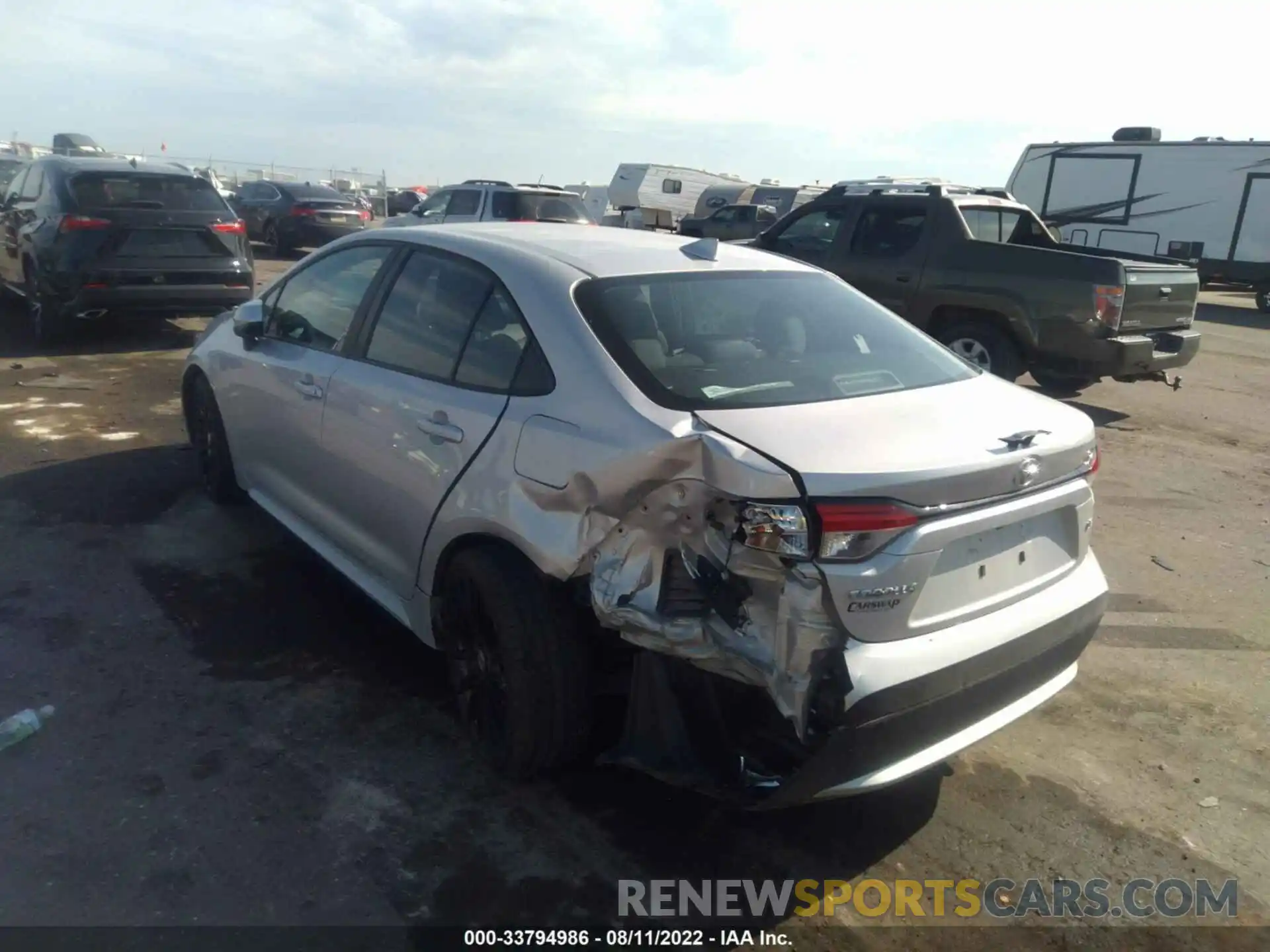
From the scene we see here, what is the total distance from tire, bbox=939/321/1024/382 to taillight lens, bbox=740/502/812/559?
6.54 m

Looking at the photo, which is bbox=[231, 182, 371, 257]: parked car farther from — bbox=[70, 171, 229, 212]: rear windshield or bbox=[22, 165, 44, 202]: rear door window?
bbox=[70, 171, 229, 212]: rear windshield

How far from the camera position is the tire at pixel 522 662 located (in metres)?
2.99

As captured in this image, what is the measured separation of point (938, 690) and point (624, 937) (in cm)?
105

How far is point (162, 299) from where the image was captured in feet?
30.7

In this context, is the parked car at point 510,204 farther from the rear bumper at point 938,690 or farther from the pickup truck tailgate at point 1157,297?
the rear bumper at point 938,690

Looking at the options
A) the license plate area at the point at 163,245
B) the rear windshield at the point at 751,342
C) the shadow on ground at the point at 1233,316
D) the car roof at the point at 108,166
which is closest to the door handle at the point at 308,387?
the rear windshield at the point at 751,342

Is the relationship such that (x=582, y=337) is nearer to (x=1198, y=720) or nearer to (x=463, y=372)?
(x=463, y=372)

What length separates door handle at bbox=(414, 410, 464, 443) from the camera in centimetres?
330

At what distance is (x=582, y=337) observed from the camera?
10.3 feet

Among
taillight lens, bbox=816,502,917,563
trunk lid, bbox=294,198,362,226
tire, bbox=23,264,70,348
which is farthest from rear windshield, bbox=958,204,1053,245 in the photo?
trunk lid, bbox=294,198,362,226

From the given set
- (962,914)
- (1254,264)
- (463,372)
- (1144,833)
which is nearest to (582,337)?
(463,372)

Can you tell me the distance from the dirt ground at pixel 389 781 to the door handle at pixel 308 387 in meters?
0.95

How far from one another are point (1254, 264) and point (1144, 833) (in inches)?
739

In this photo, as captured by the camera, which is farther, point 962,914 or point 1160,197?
point 1160,197
